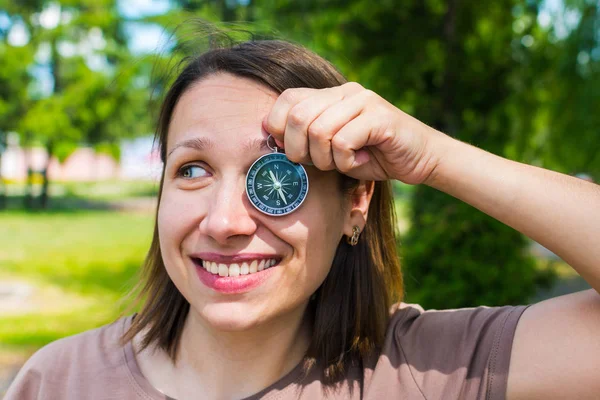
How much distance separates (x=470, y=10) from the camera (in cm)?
823

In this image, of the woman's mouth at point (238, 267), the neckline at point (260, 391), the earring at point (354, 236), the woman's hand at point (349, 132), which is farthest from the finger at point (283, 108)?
the neckline at point (260, 391)

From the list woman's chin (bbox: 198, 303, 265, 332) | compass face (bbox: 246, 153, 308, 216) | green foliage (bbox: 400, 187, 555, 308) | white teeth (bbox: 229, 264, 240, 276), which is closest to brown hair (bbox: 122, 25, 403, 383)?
compass face (bbox: 246, 153, 308, 216)

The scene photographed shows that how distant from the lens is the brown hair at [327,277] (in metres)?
1.94

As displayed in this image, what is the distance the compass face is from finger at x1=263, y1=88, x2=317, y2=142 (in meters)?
0.11

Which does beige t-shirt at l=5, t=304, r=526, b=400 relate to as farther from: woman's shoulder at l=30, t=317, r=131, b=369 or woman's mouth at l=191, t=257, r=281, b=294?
woman's mouth at l=191, t=257, r=281, b=294

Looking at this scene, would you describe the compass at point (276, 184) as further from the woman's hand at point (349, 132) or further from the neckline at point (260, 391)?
the neckline at point (260, 391)

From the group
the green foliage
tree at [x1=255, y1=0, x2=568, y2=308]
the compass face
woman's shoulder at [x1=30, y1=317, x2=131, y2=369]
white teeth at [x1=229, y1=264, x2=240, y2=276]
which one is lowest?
the green foliage

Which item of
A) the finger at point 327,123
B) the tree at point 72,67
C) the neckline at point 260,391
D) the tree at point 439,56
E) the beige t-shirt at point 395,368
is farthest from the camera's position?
Answer: the tree at point 72,67

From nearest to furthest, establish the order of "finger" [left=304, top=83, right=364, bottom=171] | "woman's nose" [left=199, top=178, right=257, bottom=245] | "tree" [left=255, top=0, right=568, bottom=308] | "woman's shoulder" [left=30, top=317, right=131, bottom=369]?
"finger" [left=304, top=83, right=364, bottom=171] < "woman's nose" [left=199, top=178, right=257, bottom=245] < "woman's shoulder" [left=30, top=317, right=131, bottom=369] < "tree" [left=255, top=0, right=568, bottom=308]

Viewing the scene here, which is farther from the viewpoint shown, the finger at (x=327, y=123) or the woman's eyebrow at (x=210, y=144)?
the woman's eyebrow at (x=210, y=144)

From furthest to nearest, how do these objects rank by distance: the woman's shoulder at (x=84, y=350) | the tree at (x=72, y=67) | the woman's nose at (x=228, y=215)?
the tree at (x=72, y=67)
the woman's shoulder at (x=84, y=350)
the woman's nose at (x=228, y=215)

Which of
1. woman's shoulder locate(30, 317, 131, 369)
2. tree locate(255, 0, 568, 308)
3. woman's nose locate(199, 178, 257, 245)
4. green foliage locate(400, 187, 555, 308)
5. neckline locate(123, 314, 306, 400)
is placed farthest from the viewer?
tree locate(255, 0, 568, 308)

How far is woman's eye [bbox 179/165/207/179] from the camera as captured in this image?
6.07 ft

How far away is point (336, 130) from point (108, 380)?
1.11 m
